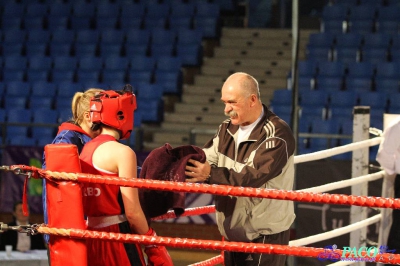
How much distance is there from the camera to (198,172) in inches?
133

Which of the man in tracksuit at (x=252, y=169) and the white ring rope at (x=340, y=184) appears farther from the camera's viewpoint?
the white ring rope at (x=340, y=184)

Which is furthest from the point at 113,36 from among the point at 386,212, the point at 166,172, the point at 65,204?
the point at 65,204

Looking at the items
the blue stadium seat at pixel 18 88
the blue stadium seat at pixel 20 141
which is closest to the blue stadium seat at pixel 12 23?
the blue stadium seat at pixel 18 88

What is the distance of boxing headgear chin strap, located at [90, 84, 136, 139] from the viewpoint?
10.9 feet

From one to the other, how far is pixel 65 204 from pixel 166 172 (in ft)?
1.77

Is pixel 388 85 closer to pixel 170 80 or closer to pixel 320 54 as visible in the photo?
pixel 320 54

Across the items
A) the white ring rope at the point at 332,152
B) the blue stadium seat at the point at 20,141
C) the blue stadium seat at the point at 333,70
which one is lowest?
the blue stadium seat at the point at 20,141

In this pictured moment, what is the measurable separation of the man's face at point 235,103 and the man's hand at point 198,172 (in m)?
0.30

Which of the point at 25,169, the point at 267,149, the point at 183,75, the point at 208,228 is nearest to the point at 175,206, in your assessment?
the point at 267,149

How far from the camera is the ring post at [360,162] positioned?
4.68 meters

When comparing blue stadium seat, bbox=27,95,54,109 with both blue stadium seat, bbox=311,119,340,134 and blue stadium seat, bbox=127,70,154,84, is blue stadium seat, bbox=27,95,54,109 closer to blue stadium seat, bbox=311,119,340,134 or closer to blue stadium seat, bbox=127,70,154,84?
blue stadium seat, bbox=127,70,154,84

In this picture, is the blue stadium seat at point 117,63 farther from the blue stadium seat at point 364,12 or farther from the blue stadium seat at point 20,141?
the blue stadium seat at point 364,12

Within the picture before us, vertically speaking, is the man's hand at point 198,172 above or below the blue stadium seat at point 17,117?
above

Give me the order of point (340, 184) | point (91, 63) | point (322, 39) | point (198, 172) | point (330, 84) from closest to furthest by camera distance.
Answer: point (198, 172), point (340, 184), point (330, 84), point (322, 39), point (91, 63)
